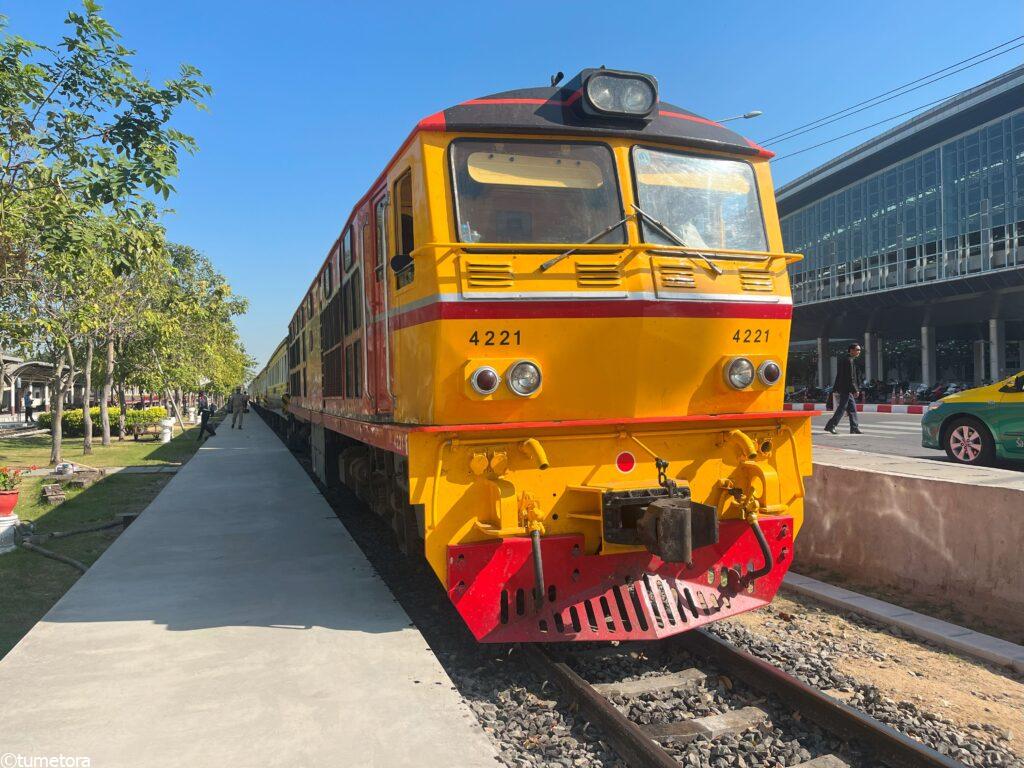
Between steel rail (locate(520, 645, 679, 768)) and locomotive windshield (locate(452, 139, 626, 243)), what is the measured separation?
2.45 meters

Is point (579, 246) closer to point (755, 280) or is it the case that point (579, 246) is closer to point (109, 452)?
point (755, 280)

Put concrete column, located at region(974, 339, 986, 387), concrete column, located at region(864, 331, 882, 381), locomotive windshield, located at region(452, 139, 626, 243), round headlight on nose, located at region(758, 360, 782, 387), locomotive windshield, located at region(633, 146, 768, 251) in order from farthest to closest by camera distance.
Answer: concrete column, located at region(974, 339, 986, 387) → concrete column, located at region(864, 331, 882, 381) → round headlight on nose, located at region(758, 360, 782, 387) → locomotive windshield, located at region(633, 146, 768, 251) → locomotive windshield, located at region(452, 139, 626, 243)

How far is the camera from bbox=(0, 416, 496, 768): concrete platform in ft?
10.6

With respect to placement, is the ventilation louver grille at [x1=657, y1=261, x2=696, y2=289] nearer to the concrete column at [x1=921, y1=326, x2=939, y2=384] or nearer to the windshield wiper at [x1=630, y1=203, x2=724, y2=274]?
the windshield wiper at [x1=630, y1=203, x2=724, y2=274]

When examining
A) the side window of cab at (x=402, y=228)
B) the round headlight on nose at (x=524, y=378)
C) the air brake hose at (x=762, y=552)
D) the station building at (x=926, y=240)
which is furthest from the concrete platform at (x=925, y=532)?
the station building at (x=926, y=240)

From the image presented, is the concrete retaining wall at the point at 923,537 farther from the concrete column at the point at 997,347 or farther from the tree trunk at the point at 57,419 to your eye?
the concrete column at the point at 997,347

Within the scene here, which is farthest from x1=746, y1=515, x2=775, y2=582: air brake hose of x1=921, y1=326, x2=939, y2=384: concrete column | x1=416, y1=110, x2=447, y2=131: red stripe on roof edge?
x1=921, y1=326, x2=939, y2=384: concrete column

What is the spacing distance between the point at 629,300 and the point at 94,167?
6.04m

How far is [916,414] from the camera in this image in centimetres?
2278

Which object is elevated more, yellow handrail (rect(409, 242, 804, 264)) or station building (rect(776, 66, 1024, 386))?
station building (rect(776, 66, 1024, 386))

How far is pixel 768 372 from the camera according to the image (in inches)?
187

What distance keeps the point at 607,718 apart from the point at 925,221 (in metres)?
37.9

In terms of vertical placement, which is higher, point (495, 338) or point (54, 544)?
point (495, 338)

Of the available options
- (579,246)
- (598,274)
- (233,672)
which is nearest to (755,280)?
(598,274)
